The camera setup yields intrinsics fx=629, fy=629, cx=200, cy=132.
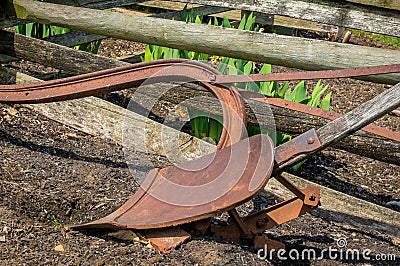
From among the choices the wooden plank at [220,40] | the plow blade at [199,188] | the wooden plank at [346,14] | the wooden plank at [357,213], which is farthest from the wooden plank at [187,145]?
the wooden plank at [346,14]

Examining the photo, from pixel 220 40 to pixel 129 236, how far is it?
126 centimetres

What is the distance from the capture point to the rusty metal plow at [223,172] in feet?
7.27

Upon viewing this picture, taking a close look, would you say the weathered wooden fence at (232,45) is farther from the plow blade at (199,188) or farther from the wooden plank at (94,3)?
the plow blade at (199,188)

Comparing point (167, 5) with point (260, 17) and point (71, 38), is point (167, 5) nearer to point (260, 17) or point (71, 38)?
point (260, 17)

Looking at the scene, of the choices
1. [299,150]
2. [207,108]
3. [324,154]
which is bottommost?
[324,154]

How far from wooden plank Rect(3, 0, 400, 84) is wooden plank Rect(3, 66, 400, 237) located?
43 centimetres

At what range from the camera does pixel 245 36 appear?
3.20 metres

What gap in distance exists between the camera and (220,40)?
3256 millimetres

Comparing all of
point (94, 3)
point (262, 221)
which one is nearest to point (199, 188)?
point (262, 221)

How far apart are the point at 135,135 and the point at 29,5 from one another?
103 centimetres

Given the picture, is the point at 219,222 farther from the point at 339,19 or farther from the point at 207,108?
the point at 339,19

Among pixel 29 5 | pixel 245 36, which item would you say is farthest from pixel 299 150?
pixel 29 5

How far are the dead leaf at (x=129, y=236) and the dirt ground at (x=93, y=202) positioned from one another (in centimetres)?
3

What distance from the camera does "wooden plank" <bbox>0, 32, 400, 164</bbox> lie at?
3.00 meters
